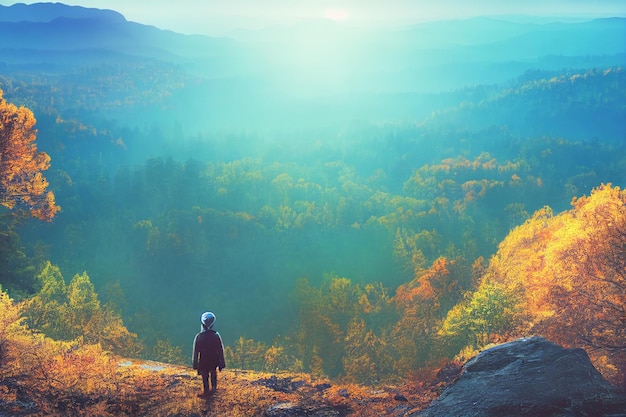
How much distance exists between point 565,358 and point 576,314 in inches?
376

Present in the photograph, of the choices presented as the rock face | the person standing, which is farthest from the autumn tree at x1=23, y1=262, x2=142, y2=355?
the rock face

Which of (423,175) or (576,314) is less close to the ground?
(576,314)

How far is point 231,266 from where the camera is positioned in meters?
108

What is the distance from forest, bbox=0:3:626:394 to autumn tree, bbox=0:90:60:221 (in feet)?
0.27

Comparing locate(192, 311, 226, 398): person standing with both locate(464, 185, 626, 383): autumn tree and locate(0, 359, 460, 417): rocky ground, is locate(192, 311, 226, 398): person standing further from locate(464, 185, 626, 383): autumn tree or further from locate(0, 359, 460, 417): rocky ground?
locate(464, 185, 626, 383): autumn tree

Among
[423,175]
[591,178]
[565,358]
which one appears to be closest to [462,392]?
[565,358]

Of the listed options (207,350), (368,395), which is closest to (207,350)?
(207,350)

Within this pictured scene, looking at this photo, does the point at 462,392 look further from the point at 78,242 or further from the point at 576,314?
the point at 78,242

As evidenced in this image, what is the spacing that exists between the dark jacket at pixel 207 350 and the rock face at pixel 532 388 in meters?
6.38

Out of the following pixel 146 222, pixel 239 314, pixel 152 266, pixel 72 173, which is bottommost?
pixel 239 314

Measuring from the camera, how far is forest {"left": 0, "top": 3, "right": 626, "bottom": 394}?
82.6 ft

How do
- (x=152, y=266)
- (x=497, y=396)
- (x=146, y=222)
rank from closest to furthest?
(x=497, y=396)
(x=152, y=266)
(x=146, y=222)

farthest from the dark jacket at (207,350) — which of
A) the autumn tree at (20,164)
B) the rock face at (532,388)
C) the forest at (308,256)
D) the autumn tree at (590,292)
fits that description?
the autumn tree at (20,164)

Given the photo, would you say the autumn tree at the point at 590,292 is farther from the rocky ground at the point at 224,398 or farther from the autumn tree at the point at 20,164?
the autumn tree at the point at 20,164
